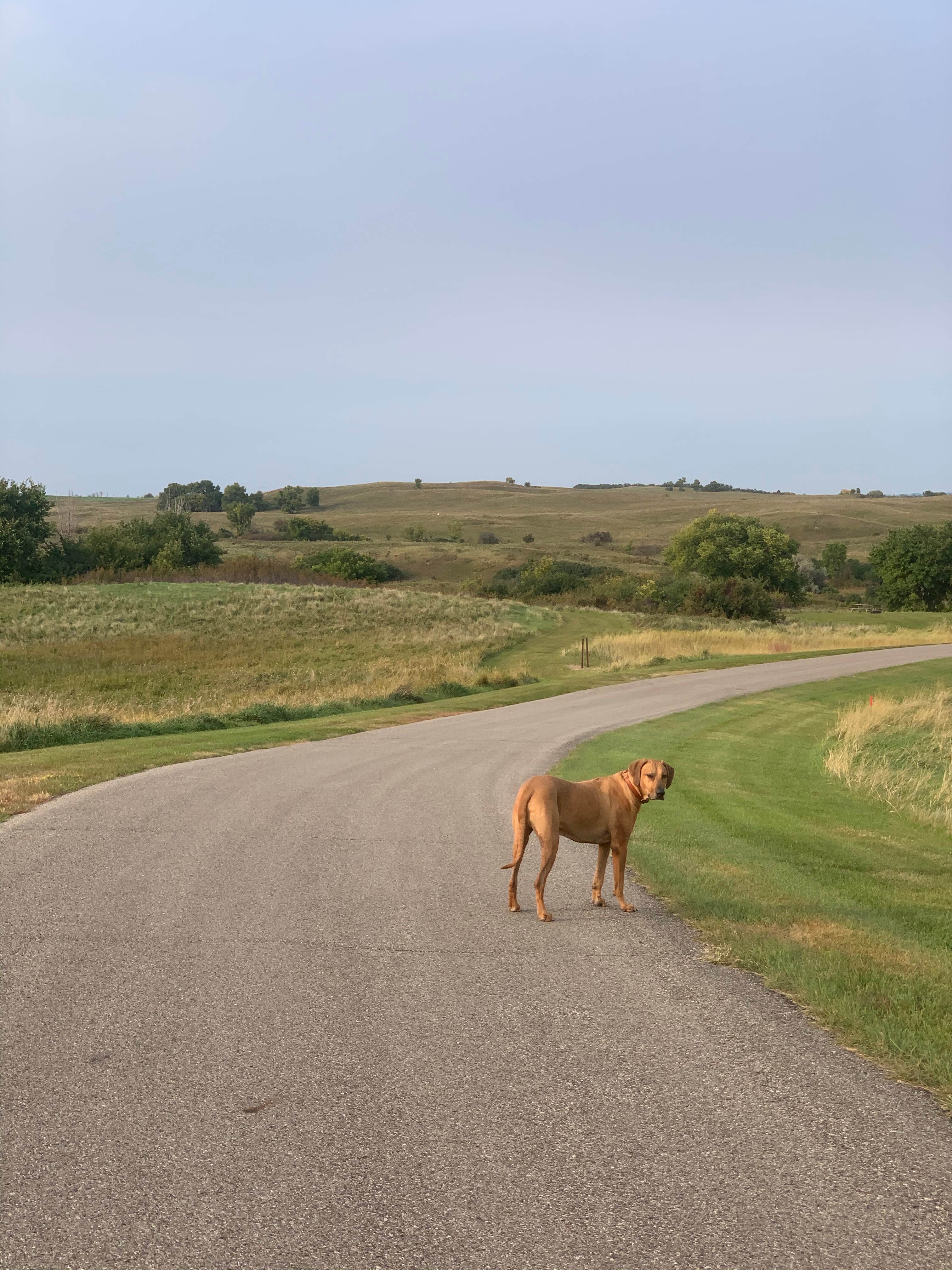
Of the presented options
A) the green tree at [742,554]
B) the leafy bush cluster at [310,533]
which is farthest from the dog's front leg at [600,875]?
the leafy bush cluster at [310,533]

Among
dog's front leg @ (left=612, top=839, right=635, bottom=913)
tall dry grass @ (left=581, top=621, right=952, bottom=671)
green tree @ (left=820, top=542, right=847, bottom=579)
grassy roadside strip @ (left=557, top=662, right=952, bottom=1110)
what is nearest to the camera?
grassy roadside strip @ (left=557, top=662, right=952, bottom=1110)

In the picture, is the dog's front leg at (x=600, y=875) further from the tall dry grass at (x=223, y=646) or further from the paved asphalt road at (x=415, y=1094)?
the tall dry grass at (x=223, y=646)

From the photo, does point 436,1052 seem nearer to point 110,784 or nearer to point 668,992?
point 668,992

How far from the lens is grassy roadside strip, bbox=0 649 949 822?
49.7 feet

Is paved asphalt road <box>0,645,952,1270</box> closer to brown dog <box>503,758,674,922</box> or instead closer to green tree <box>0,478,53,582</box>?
brown dog <box>503,758,674,922</box>

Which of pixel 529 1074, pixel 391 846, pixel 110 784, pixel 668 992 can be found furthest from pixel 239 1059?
pixel 110 784

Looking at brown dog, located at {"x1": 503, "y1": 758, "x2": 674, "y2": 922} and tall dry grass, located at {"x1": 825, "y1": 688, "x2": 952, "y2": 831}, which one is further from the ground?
brown dog, located at {"x1": 503, "y1": 758, "x2": 674, "y2": 922}

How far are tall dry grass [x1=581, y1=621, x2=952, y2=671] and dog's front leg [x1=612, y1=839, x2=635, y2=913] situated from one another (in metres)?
34.2

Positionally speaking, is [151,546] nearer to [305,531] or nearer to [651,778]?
[305,531]

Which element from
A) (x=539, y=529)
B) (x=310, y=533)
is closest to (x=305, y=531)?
(x=310, y=533)

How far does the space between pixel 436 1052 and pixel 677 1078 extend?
49.0 inches

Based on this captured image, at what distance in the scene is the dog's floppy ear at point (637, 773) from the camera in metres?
8.39

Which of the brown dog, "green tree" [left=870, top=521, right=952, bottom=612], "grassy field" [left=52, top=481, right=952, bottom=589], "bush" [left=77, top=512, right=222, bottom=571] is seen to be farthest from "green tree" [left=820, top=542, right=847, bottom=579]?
the brown dog

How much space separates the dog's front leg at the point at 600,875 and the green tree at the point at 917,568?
84.4 metres
